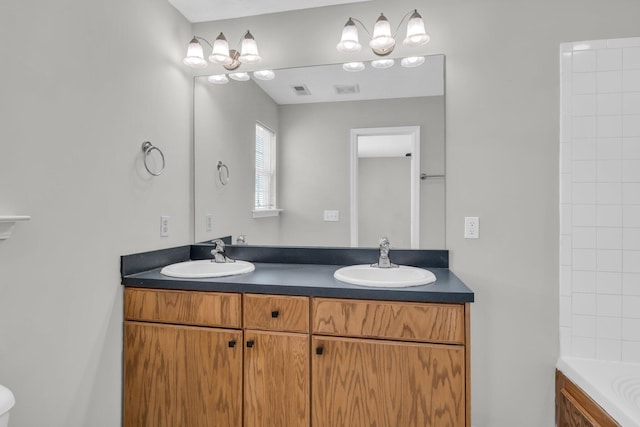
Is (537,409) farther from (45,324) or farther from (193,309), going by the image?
(45,324)

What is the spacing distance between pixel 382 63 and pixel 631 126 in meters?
→ 1.21

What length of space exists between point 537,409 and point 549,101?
→ 4.96 ft

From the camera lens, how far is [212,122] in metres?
2.25

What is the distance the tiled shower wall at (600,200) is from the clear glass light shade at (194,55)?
1.90 meters

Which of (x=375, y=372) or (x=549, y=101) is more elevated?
(x=549, y=101)

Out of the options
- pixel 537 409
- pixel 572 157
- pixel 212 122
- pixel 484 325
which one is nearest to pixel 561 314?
pixel 484 325

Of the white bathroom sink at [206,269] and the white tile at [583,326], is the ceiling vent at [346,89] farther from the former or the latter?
the white tile at [583,326]

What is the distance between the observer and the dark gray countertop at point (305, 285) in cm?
142

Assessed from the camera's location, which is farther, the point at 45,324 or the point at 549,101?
the point at 549,101

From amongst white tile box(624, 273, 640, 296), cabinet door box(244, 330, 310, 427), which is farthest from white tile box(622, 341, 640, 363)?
cabinet door box(244, 330, 310, 427)

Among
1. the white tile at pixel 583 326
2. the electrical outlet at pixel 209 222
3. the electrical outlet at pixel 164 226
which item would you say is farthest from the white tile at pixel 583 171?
the electrical outlet at pixel 164 226

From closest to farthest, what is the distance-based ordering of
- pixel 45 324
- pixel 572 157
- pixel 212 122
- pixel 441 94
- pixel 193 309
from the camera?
pixel 45 324 < pixel 193 309 < pixel 572 157 < pixel 441 94 < pixel 212 122

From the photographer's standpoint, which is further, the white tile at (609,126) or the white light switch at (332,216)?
the white light switch at (332,216)

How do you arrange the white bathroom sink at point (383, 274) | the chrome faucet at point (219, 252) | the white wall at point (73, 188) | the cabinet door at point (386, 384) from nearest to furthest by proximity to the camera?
1. the white wall at point (73, 188)
2. the cabinet door at point (386, 384)
3. the white bathroom sink at point (383, 274)
4. the chrome faucet at point (219, 252)
